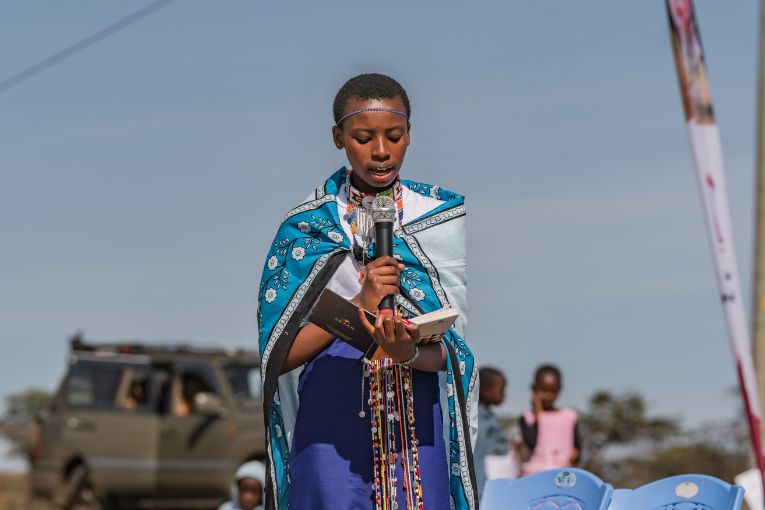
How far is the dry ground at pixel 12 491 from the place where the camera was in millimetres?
19812

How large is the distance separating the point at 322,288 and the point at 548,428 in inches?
222

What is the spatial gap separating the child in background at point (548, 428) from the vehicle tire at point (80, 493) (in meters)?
9.14

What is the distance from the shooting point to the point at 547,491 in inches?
259

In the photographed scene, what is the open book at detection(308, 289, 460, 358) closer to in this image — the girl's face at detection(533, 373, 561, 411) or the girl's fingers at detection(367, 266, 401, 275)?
the girl's fingers at detection(367, 266, 401, 275)

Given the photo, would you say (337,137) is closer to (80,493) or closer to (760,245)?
(760,245)

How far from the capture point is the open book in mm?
4449

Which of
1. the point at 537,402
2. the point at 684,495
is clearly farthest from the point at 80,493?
the point at 684,495

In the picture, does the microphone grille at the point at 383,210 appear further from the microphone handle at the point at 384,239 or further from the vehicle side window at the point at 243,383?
the vehicle side window at the point at 243,383

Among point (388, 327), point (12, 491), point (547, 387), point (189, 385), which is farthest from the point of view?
point (12, 491)

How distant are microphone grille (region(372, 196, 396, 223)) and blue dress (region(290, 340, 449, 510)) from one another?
48cm

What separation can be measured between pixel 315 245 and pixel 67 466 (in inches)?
558

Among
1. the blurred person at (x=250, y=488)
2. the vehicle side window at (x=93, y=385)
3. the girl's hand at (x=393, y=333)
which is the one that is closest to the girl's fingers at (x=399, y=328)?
the girl's hand at (x=393, y=333)

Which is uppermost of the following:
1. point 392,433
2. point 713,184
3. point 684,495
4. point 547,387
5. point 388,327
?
point 713,184

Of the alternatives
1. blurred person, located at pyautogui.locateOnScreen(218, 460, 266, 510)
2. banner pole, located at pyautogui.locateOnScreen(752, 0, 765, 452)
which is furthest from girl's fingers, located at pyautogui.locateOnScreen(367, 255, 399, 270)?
banner pole, located at pyautogui.locateOnScreen(752, 0, 765, 452)
